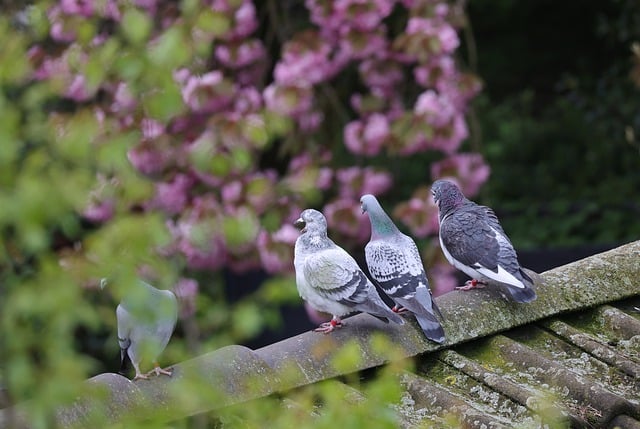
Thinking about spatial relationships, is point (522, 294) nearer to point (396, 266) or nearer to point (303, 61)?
point (396, 266)

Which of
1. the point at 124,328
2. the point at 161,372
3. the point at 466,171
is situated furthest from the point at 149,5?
the point at 161,372

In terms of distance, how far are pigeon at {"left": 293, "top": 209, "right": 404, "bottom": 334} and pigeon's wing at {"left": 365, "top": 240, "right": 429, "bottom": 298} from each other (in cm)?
15

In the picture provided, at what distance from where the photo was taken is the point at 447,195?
429 centimetres

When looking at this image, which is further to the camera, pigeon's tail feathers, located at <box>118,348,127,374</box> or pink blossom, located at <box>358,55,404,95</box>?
pink blossom, located at <box>358,55,404,95</box>

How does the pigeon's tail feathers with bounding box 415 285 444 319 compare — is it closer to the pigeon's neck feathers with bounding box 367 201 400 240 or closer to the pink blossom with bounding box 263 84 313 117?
the pigeon's neck feathers with bounding box 367 201 400 240

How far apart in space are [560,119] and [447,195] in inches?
256

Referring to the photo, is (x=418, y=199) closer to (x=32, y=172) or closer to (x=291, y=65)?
(x=291, y=65)

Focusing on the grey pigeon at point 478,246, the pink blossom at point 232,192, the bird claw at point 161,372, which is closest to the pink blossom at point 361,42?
the pink blossom at point 232,192

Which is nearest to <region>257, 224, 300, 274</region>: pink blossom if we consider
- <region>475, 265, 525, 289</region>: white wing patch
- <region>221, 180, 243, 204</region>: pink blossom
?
<region>221, 180, 243, 204</region>: pink blossom

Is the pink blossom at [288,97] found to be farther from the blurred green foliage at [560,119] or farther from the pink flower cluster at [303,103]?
the blurred green foliage at [560,119]

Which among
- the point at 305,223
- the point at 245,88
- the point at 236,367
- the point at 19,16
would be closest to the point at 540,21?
the point at 245,88

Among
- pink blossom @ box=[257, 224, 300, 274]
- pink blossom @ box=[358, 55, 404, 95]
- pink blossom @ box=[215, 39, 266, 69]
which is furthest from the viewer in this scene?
pink blossom @ box=[358, 55, 404, 95]

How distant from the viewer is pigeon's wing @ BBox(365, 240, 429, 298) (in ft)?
12.0

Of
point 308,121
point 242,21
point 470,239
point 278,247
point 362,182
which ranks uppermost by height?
point 470,239
